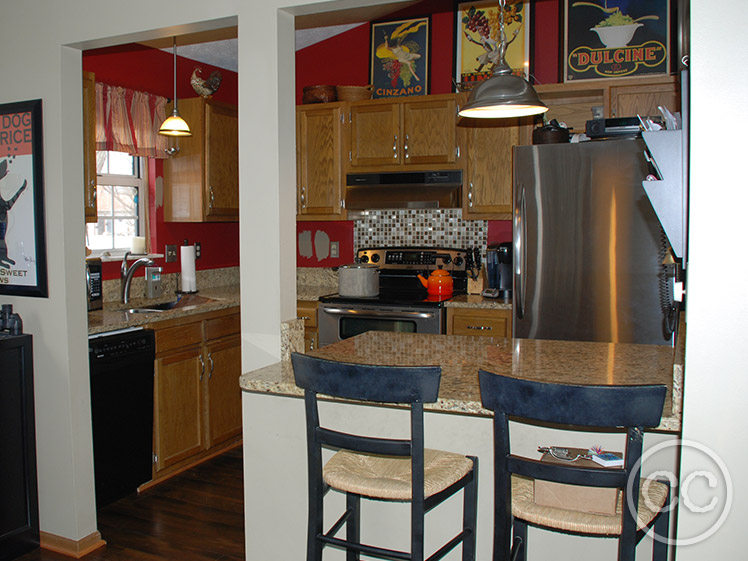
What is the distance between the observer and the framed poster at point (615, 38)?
3928 millimetres

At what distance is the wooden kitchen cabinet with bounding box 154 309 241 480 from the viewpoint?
355 centimetres

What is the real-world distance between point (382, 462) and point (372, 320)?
225 cm

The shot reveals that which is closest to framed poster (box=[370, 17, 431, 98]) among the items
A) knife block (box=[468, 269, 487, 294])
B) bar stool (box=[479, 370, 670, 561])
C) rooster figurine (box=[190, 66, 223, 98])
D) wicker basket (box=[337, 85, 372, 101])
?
wicker basket (box=[337, 85, 372, 101])

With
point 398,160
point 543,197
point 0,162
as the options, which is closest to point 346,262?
point 398,160

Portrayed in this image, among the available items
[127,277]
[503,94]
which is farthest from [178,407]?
[503,94]

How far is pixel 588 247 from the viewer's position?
3389mm

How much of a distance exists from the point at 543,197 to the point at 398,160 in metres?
1.21

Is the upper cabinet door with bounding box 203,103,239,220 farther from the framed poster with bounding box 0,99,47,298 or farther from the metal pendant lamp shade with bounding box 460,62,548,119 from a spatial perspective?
the metal pendant lamp shade with bounding box 460,62,548,119

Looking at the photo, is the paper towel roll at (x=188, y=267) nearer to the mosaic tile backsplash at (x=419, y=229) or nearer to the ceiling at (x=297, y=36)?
the mosaic tile backsplash at (x=419, y=229)

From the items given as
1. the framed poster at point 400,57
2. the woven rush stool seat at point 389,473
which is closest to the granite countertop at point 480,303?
the framed poster at point 400,57

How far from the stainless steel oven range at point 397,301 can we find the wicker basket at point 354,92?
3.55ft

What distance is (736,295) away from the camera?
1.30 m

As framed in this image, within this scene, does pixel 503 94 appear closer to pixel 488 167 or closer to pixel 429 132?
pixel 488 167

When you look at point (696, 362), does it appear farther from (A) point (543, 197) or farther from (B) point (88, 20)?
(B) point (88, 20)
